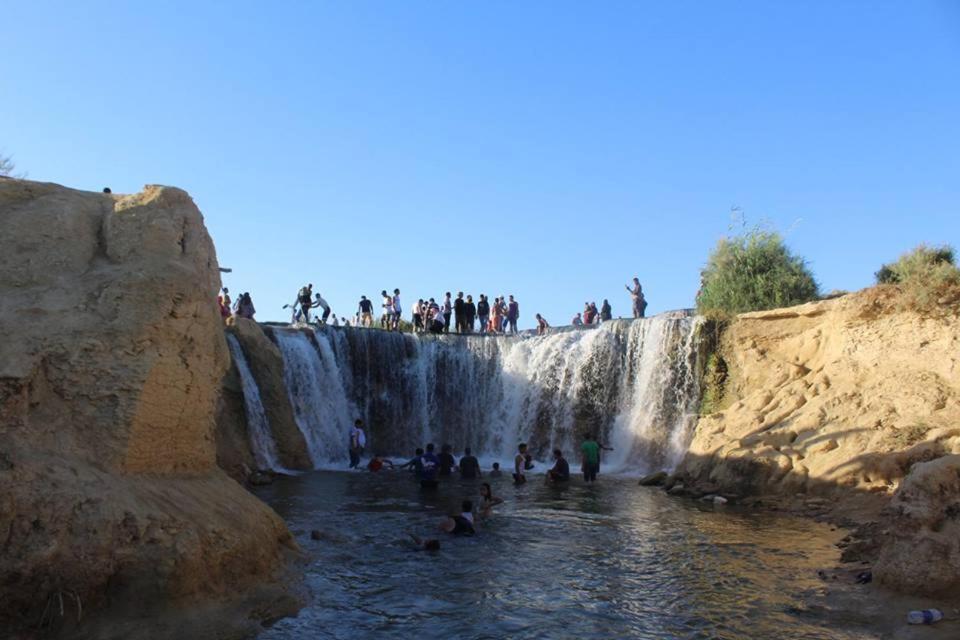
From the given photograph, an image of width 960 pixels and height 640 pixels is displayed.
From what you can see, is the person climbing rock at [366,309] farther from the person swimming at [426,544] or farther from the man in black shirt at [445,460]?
the person swimming at [426,544]

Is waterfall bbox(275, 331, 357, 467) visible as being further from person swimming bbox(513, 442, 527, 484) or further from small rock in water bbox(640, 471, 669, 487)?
small rock in water bbox(640, 471, 669, 487)

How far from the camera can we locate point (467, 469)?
16.8 meters

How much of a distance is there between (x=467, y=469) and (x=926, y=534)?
1079cm

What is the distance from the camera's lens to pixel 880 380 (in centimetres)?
1489

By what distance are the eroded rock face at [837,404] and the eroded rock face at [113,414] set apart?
9.58 m

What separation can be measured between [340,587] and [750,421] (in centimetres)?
1093

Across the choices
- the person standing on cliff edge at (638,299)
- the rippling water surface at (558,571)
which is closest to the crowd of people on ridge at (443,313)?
the person standing on cliff edge at (638,299)

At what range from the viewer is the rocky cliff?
12.8 meters

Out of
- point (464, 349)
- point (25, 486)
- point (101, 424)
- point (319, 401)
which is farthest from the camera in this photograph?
point (464, 349)

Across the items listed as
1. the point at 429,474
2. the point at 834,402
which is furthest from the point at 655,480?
the point at 429,474

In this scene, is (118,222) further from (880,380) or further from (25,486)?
(880,380)

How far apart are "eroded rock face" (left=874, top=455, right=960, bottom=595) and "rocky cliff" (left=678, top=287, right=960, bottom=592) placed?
2.62 meters

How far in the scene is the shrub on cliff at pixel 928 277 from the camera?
50.5 feet

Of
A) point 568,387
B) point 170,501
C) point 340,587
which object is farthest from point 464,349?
point 170,501
